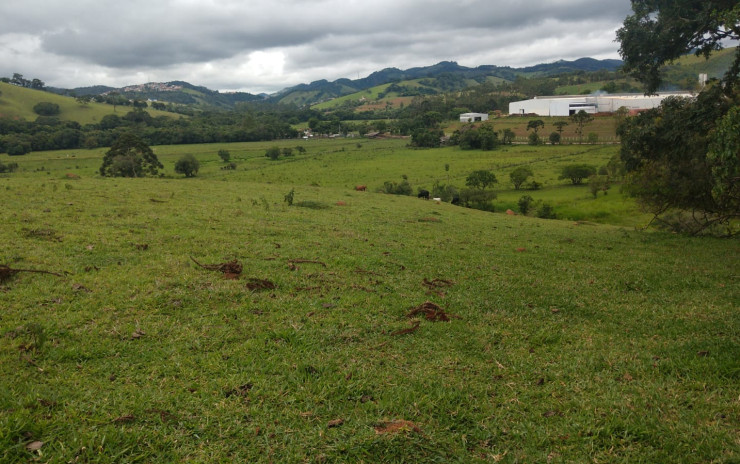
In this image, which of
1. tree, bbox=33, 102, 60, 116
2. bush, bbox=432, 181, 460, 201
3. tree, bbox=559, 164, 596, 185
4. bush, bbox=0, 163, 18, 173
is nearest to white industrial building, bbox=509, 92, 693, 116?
tree, bbox=559, 164, 596, 185

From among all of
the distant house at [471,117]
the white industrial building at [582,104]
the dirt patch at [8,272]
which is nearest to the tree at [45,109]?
the distant house at [471,117]

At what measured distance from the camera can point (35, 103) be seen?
146 m

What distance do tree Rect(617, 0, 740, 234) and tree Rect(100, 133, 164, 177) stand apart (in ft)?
171

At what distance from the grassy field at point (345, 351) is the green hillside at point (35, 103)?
6174 inches

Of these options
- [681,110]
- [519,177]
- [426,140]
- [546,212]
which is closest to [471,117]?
[426,140]

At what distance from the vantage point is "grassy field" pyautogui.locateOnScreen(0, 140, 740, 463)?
455cm

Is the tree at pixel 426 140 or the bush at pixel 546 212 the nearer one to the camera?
the bush at pixel 546 212

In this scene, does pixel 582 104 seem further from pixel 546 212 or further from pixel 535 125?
pixel 546 212

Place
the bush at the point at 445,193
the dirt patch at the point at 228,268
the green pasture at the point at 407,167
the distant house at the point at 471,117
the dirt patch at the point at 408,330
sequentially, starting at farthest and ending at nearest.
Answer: the distant house at the point at 471,117 → the bush at the point at 445,193 → the green pasture at the point at 407,167 → the dirt patch at the point at 228,268 → the dirt patch at the point at 408,330

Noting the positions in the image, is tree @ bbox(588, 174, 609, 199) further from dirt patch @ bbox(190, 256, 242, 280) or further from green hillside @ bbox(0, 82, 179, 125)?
green hillside @ bbox(0, 82, 179, 125)

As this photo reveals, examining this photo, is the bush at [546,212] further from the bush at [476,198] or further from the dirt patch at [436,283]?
the dirt patch at [436,283]

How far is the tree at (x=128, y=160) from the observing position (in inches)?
2035

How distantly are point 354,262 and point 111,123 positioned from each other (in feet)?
495

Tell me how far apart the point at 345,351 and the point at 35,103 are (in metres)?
186
